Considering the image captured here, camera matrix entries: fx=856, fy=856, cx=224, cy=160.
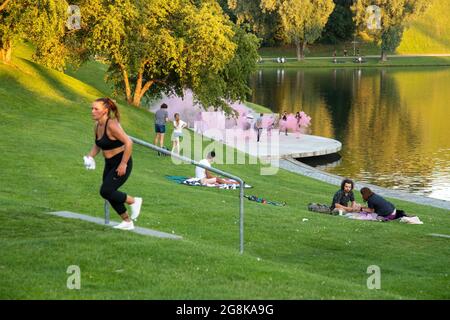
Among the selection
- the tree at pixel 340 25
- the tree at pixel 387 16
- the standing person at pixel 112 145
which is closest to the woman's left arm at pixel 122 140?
the standing person at pixel 112 145

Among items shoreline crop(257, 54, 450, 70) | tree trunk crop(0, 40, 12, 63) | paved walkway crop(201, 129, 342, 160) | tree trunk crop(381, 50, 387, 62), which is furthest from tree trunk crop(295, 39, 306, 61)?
tree trunk crop(0, 40, 12, 63)

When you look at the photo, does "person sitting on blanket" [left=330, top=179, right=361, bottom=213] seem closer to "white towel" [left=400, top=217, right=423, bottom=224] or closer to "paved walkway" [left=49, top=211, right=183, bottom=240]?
"white towel" [left=400, top=217, right=423, bottom=224]

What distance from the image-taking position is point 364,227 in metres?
19.3

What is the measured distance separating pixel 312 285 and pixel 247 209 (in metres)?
9.77

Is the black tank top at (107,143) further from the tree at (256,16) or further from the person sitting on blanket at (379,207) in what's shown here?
the tree at (256,16)

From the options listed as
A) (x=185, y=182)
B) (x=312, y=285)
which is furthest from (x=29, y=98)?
(x=312, y=285)

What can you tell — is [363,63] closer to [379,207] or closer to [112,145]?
[379,207]

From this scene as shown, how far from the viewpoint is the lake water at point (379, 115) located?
136ft

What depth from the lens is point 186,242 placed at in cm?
1255

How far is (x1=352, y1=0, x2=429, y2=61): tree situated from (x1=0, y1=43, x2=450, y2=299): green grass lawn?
313 ft

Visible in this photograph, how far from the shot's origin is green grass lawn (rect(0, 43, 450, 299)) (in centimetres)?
1033

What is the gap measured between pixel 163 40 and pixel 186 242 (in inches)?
1285

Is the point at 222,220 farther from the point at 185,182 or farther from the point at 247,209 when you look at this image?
the point at 185,182
